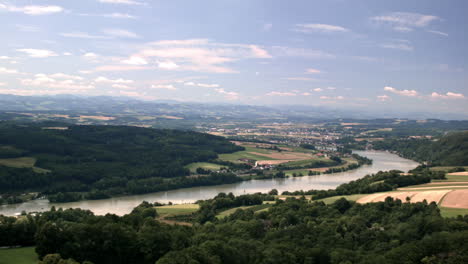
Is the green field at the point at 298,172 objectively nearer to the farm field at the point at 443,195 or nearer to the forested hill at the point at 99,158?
the forested hill at the point at 99,158

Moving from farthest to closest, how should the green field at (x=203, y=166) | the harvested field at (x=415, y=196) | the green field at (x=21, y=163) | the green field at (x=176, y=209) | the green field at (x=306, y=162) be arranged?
the green field at (x=306, y=162), the green field at (x=203, y=166), the green field at (x=21, y=163), the green field at (x=176, y=209), the harvested field at (x=415, y=196)

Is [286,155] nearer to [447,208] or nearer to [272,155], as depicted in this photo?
[272,155]

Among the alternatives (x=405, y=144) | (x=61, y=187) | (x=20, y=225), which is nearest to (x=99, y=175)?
(x=61, y=187)

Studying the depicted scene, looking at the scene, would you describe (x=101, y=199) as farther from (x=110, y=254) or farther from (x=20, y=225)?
(x=110, y=254)

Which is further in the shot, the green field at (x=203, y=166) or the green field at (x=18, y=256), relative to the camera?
the green field at (x=203, y=166)

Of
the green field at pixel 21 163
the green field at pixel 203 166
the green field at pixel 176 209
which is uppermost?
the green field at pixel 21 163

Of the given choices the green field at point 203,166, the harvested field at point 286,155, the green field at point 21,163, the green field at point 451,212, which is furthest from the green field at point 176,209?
the harvested field at point 286,155

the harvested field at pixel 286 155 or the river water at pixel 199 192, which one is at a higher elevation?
the harvested field at pixel 286 155
